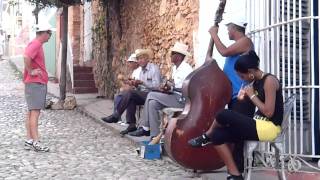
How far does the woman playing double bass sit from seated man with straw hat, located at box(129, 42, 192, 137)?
8.13 feet

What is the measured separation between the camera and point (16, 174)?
21.2 ft

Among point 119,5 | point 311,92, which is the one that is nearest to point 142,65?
point 311,92

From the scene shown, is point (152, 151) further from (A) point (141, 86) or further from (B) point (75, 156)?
(A) point (141, 86)

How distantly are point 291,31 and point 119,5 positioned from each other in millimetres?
8687

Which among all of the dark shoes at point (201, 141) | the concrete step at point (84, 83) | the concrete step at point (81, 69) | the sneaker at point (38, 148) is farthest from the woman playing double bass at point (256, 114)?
the concrete step at point (81, 69)

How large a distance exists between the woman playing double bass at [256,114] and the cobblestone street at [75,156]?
4.91ft

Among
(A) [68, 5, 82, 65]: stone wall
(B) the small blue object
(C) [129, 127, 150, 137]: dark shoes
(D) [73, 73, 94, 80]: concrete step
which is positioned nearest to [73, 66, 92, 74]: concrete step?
(D) [73, 73, 94, 80]: concrete step

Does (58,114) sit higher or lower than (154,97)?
lower

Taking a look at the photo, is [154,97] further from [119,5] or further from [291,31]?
[119,5]

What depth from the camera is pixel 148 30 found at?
1170 centimetres

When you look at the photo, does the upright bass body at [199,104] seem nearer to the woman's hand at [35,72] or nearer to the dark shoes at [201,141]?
the dark shoes at [201,141]

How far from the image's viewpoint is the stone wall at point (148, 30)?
368 inches

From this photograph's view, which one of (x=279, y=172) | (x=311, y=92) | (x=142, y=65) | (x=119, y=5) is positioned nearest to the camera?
(x=279, y=172)

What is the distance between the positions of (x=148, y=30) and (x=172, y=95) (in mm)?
4200
